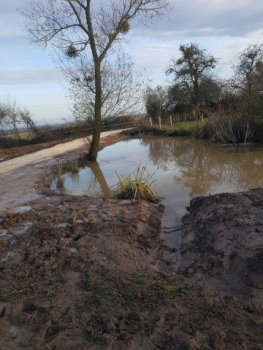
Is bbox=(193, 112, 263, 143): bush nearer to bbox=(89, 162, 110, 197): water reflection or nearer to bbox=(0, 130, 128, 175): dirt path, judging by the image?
bbox=(89, 162, 110, 197): water reflection

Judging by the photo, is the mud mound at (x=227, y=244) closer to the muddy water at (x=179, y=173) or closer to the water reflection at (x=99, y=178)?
the muddy water at (x=179, y=173)

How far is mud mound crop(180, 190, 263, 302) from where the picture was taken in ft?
15.0

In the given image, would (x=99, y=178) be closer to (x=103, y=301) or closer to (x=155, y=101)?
(x=103, y=301)

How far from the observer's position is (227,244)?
216 inches

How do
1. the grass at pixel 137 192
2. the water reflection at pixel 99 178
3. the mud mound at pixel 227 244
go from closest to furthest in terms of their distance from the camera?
the mud mound at pixel 227 244
the grass at pixel 137 192
the water reflection at pixel 99 178

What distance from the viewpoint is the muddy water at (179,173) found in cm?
→ 927

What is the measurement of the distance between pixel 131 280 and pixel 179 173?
8711mm

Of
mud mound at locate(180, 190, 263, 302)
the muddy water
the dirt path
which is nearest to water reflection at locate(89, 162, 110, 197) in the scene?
the muddy water

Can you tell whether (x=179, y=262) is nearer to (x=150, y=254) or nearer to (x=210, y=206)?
(x=150, y=254)

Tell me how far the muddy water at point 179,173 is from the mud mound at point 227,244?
0.56m

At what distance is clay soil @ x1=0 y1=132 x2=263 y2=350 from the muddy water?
33.7 inches

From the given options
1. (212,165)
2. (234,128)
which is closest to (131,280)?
(212,165)

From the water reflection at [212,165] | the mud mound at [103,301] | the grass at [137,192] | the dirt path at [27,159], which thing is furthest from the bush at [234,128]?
the mud mound at [103,301]

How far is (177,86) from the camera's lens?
36.1 meters
